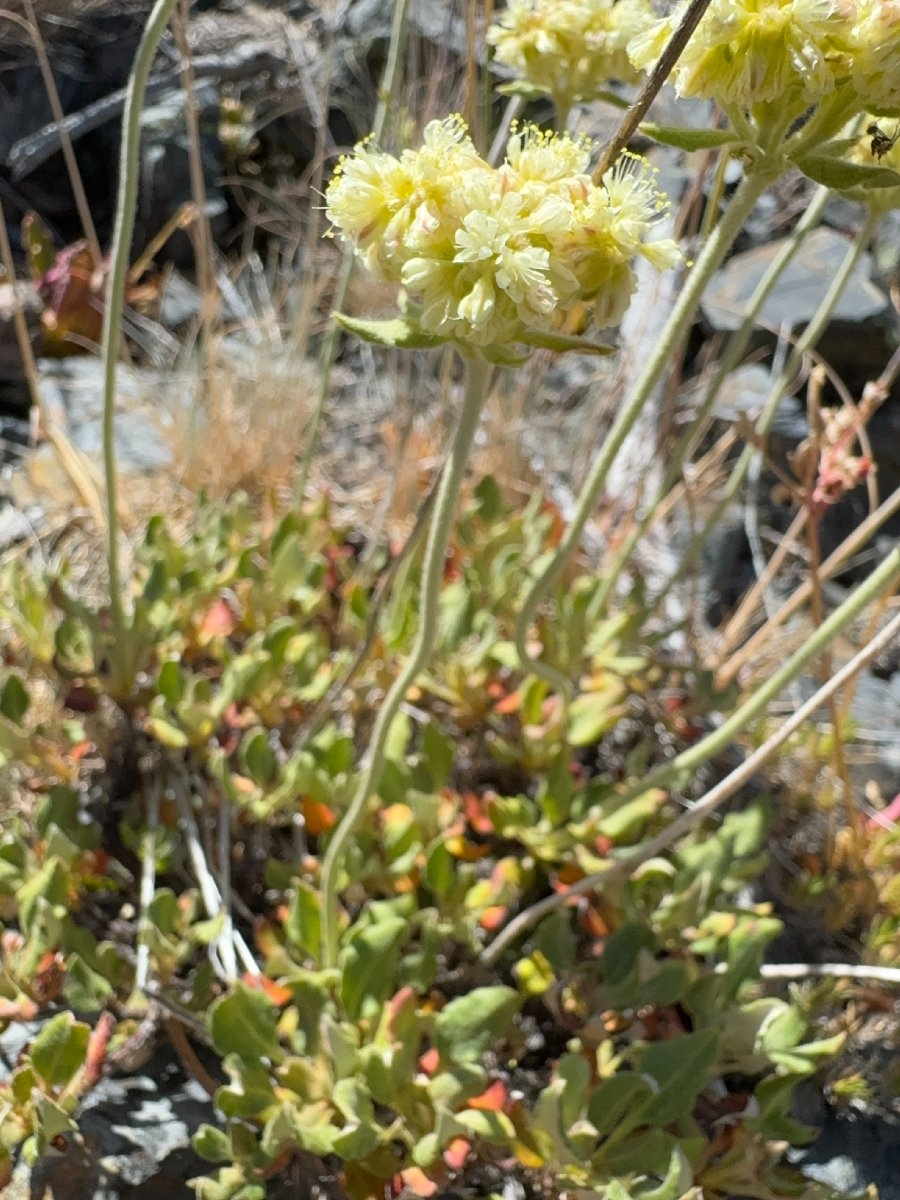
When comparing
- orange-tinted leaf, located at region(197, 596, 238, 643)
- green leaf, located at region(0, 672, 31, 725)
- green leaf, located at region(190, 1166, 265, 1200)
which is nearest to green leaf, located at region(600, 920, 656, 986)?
green leaf, located at region(190, 1166, 265, 1200)

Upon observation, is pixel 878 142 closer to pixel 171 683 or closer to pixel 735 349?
pixel 735 349

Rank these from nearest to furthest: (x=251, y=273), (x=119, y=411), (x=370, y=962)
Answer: (x=370, y=962), (x=119, y=411), (x=251, y=273)

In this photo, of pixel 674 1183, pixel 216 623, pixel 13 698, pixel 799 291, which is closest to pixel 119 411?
pixel 216 623

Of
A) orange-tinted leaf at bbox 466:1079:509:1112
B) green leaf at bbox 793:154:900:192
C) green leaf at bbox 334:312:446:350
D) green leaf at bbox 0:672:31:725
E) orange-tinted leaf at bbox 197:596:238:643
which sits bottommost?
orange-tinted leaf at bbox 466:1079:509:1112

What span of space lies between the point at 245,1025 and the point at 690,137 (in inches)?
50.5

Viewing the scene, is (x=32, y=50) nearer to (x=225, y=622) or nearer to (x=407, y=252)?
(x=225, y=622)

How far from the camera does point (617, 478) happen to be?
134 inches

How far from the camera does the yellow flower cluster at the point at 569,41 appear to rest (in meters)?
1.47

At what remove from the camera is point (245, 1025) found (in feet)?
4.77

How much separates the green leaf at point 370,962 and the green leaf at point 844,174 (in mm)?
1077

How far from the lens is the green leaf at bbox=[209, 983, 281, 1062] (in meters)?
1.42

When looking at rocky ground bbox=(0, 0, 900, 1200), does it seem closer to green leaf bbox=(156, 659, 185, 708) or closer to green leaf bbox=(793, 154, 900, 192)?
green leaf bbox=(156, 659, 185, 708)

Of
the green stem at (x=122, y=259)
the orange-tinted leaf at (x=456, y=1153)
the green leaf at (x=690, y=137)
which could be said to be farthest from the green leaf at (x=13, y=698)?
the green leaf at (x=690, y=137)

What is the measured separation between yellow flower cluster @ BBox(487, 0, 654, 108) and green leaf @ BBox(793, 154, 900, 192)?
52cm
